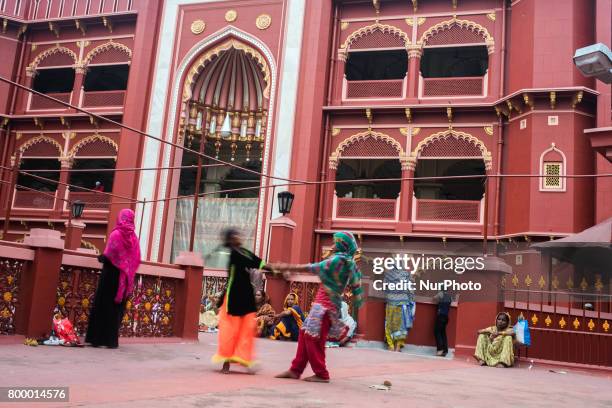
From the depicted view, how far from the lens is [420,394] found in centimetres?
485

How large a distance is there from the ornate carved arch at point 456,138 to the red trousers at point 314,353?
→ 13.1 m

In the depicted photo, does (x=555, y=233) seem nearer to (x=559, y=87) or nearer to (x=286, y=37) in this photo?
(x=559, y=87)

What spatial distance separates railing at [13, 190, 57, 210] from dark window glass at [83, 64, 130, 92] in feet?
15.9

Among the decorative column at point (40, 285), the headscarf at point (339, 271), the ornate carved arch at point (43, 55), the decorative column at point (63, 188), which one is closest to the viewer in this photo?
the headscarf at point (339, 271)

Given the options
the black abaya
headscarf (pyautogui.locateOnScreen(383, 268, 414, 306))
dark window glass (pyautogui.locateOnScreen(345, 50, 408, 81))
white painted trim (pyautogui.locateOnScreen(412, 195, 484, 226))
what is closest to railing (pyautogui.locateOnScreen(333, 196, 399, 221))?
white painted trim (pyautogui.locateOnScreen(412, 195, 484, 226))

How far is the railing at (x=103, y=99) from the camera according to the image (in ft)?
67.5

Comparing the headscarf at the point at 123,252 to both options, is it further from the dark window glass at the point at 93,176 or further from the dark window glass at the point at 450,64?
the dark window glass at the point at 93,176

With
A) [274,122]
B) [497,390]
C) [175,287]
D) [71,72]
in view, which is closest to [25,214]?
[71,72]

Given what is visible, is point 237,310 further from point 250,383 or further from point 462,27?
point 462,27

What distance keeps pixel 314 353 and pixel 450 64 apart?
17.5 meters

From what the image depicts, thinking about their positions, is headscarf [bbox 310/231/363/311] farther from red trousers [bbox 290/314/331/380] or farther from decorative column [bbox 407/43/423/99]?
decorative column [bbox 407/43/423/99]

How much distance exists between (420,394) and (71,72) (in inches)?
871

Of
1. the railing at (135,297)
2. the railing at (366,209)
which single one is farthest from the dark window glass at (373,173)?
the railing at (135,297)

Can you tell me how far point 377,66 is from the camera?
2169 centimetres
